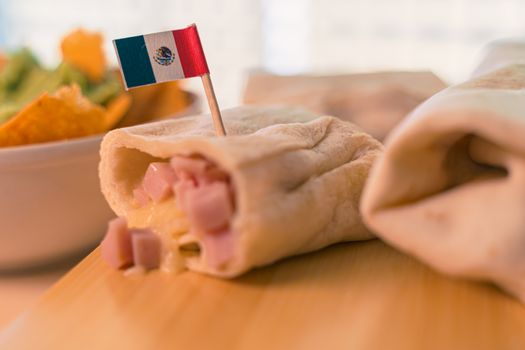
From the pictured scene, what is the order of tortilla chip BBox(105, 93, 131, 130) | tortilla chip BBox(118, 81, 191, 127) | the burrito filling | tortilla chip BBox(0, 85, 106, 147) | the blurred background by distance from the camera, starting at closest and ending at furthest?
the burrito filling → tortilla chip BBox(0, 85, 106, 147) → tortilla chip BBox(105, 93, 131, 130) → tortilla chip BBox(118, 81, 191, 127) → the blurred background

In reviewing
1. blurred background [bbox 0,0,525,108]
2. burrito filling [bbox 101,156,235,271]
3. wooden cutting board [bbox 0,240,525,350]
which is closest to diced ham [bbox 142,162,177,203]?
burrito filling [bbox 101,156,235,271]

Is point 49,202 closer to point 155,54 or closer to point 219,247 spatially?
point 155,54

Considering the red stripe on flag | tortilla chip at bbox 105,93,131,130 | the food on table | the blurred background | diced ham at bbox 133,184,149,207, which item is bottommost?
the blurred background

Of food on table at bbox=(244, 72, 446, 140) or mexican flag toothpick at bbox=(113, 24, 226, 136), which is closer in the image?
mexican flag toothpick at bbox=(113, 24, 226, 136)

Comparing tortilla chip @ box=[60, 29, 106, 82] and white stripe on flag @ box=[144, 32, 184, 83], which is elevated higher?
white stripe on flag @ box=[144, 32, 184, 83]

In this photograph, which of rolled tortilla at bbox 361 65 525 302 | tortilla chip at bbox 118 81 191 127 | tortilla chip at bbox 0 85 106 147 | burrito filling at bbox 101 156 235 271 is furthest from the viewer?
tortilla chip at bbox 118 81 191 127

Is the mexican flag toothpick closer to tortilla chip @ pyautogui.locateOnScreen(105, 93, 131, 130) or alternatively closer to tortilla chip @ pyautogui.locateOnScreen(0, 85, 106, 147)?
tortilla chip @ pyautogui.locateOnScreen(0, 85, 106, 147)

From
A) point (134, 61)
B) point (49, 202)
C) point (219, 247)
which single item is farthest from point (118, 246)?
point (49, 202)

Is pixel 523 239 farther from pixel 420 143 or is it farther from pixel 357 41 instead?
pixel 357 41
